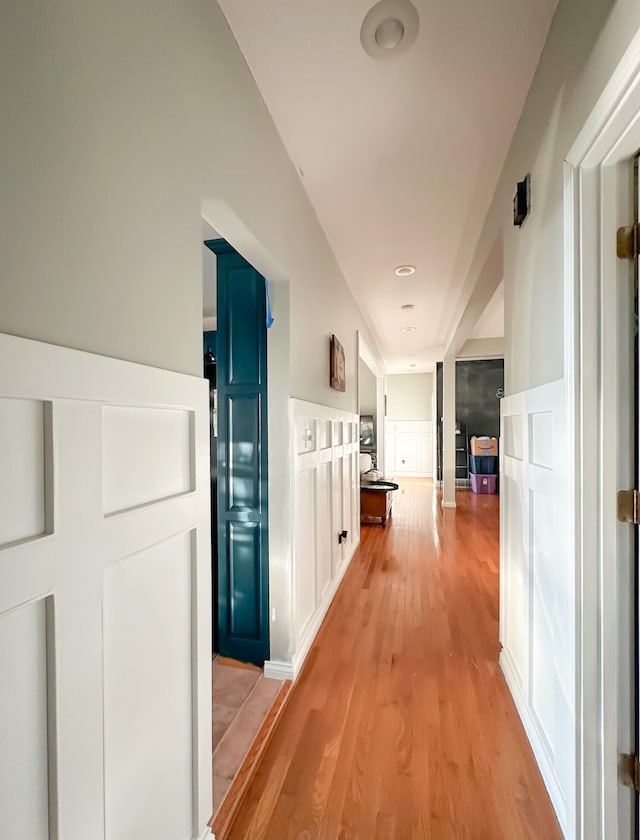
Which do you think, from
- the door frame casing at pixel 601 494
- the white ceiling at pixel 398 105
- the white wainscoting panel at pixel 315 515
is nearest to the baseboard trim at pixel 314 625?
the white wainscoting panel at pixel 315 515

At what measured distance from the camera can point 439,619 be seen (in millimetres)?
2465

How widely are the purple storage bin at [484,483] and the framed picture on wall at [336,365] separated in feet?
16.7

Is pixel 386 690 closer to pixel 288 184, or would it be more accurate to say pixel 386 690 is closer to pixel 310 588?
pixel 310 588

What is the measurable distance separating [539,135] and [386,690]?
2.34m

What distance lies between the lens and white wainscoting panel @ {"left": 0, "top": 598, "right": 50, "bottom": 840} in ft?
1.85

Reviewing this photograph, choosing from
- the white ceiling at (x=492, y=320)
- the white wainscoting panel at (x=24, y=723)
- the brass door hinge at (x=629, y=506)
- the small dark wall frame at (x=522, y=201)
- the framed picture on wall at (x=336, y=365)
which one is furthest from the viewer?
the white ceiling at (x=492, y=320)

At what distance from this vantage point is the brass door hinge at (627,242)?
100 cm

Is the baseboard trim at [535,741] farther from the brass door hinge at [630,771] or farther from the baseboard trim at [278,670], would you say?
the baseboard trim at [278,670]

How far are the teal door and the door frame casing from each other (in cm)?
136

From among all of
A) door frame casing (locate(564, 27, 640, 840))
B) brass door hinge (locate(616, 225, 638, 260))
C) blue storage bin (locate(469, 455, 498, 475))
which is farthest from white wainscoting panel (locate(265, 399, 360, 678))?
blue storage bin (locate(469, 455, 498, 475))

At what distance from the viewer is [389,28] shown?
1.22 meters

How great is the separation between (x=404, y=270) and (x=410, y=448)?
709cm

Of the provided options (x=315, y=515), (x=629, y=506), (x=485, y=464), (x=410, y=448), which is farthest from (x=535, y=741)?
(x=410, y=448)

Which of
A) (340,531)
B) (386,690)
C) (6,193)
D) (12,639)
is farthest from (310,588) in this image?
(6,193)
